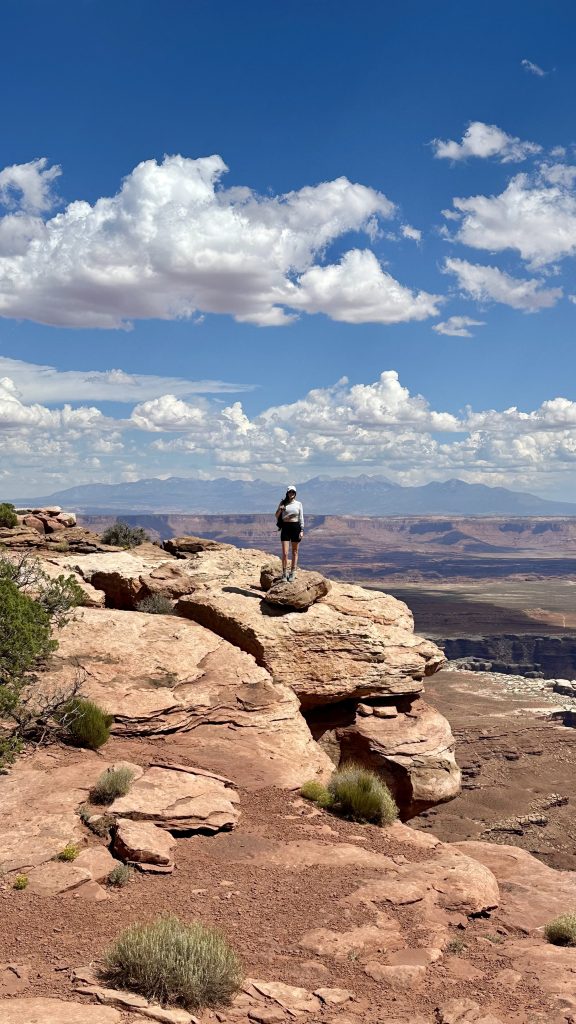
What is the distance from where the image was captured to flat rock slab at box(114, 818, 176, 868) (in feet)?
32.9

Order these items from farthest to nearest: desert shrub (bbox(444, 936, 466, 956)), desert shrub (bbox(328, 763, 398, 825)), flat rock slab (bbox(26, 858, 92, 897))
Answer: desert shrub (bbox(328, 763, 398, 825))
desert shrub (bbox(444, 936, 466, 956))
flat rock slab (bbox(26, 858, 92, 897))

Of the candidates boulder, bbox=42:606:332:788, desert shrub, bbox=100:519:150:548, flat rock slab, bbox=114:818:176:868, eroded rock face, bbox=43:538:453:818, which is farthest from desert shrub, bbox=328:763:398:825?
desert shrub, bbox=100:519:150:548

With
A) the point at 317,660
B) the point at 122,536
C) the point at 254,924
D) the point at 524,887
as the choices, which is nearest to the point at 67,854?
the point at 254,924

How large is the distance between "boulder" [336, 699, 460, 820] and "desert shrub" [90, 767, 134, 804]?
7901 millimetres

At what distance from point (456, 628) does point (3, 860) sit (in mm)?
160056

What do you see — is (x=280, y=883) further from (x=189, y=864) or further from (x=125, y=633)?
(x=125, y=633)

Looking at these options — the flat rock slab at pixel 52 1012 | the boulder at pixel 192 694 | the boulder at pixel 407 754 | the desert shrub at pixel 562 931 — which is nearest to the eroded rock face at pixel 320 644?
the boulder at pixel 192 694

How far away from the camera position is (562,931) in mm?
10117

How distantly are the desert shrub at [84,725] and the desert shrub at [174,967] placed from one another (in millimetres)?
5978

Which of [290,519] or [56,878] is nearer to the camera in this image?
[56,878]

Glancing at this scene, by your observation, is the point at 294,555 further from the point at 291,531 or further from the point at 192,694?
the point at 192,694

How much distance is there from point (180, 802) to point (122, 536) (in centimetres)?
2609

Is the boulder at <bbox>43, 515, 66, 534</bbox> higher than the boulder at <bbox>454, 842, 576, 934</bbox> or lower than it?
higher

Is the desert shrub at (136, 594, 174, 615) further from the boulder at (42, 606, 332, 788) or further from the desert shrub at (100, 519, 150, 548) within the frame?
the desert shrub at (100, 519, 150, 548)
